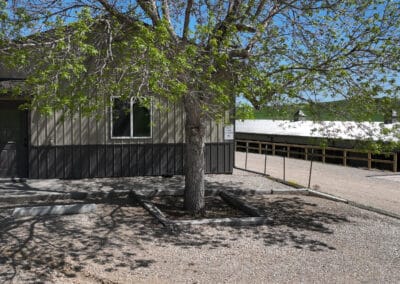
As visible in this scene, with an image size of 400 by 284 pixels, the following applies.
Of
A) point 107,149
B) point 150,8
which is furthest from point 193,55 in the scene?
point 107,149

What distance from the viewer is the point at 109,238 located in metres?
6.77

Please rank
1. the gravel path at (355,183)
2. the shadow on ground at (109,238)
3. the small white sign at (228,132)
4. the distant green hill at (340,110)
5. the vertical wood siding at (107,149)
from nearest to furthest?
1. the shadow on ground at (109,238)
2. the distant green hill at (340,110)
3. the gravel path at (355,183)
4. the vertical wood siding at (107,149)
5. the small white sign at (228,132)

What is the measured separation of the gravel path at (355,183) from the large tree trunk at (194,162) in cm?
424

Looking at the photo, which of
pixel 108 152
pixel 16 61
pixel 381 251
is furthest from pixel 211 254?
pixel 108 152

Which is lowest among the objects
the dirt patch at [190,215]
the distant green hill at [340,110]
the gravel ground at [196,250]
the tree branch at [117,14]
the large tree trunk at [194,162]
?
the gravel ground at [196,250]

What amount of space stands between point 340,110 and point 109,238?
14.8 ft

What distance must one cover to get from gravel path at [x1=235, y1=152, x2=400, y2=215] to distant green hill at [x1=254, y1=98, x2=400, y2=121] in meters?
2.86

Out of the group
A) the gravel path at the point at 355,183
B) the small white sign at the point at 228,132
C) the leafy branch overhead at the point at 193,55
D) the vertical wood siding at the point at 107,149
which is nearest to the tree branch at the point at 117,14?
the leafy branch overhead at the point at 193,55

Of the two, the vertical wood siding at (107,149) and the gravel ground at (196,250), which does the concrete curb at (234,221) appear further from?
the vertical wood siding at (107,149)

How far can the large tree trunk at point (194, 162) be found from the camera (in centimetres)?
853

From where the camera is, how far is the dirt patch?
851 cm

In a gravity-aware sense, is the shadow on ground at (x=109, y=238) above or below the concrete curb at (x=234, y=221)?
below

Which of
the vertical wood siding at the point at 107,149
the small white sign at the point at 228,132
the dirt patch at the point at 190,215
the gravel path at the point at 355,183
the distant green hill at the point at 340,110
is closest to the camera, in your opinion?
the distant green hill at the point at 340,110

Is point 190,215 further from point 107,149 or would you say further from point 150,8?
point 107,149
